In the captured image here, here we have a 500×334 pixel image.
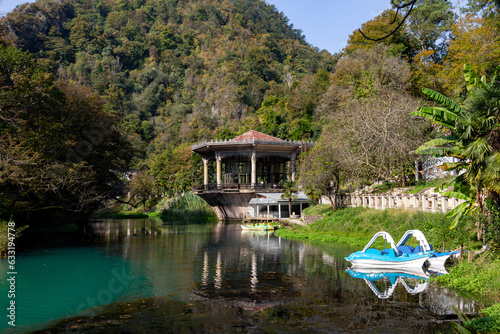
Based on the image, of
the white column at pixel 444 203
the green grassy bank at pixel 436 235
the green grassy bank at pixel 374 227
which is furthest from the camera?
the white column at pixel 444 203

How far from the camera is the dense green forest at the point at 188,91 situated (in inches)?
960

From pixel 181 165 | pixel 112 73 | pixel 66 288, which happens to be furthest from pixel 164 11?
pixel 66 288

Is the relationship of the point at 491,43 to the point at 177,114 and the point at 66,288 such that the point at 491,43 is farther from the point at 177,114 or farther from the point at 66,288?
the point at 177,114

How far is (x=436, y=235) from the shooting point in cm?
1761

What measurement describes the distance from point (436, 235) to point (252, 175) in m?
33.9

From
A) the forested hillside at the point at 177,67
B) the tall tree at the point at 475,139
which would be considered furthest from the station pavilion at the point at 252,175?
the tall tree at the point at 475,139

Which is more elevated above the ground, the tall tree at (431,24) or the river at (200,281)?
the tall tree at (431,24)

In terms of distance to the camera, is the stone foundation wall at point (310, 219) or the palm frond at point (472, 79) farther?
the stone foundation wall at point (310, 219)

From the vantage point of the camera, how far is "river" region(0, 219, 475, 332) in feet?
40.7

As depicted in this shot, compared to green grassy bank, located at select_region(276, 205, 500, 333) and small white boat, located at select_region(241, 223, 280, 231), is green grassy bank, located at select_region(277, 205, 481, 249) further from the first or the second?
small white boat, located at select_region(241, 223, 280, 231)

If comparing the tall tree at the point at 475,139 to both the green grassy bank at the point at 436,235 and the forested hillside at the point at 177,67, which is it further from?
the forested hillside at the point at 177,67

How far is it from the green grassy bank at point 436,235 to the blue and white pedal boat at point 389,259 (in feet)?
4.05

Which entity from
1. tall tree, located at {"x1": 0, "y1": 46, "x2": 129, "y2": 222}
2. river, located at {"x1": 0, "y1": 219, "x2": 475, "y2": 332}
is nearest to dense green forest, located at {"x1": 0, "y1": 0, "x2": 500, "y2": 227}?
tall tree, located at {"x1": 0, "y1": 46, "x2": 129, "y2": 222}

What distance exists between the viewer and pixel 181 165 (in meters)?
74.4
